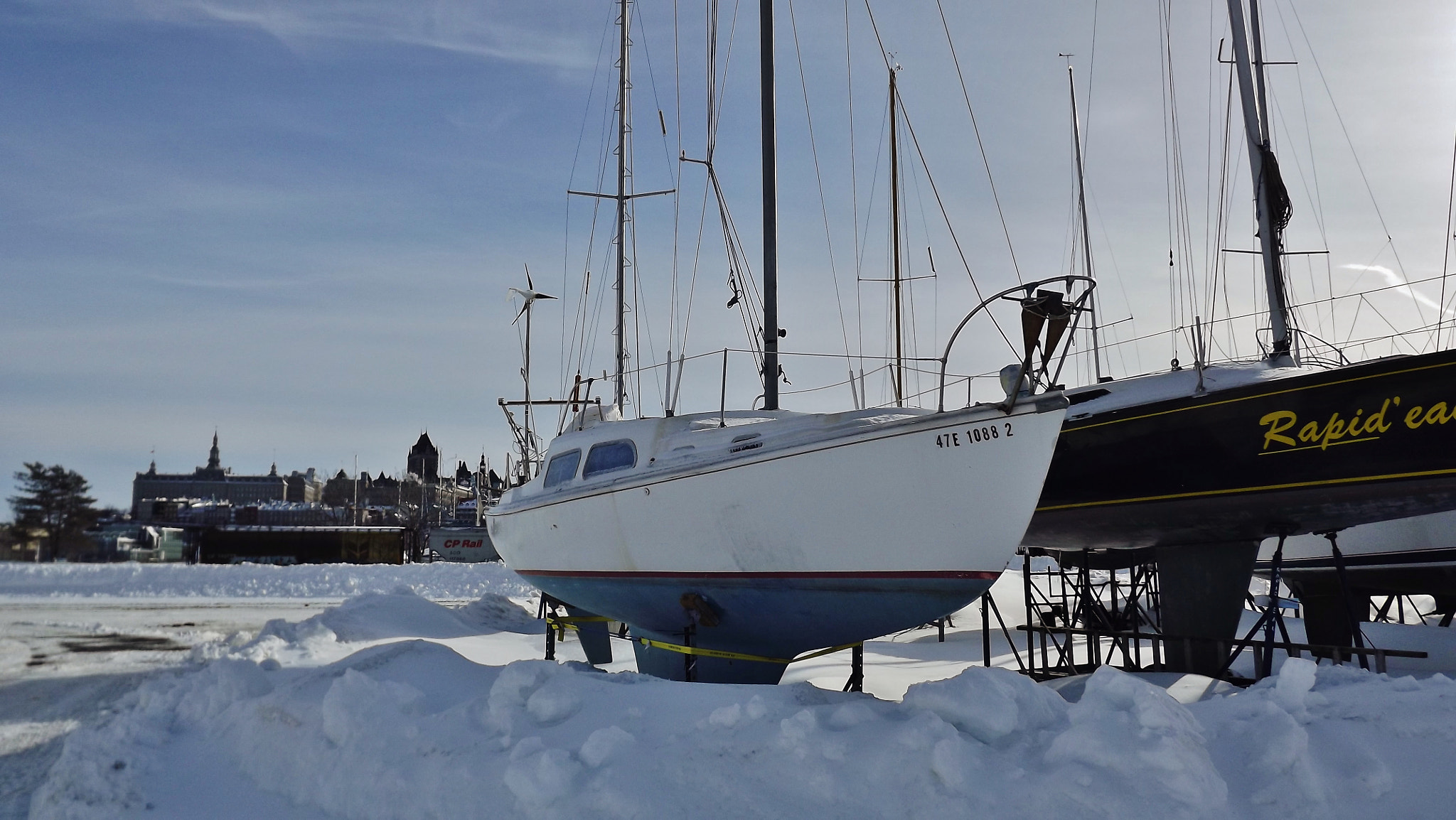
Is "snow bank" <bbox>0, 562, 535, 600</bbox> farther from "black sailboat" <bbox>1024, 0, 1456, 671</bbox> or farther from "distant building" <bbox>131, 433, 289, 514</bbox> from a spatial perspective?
Answer: "distant building" <bbox>131, 433, 289, 514</bbox>

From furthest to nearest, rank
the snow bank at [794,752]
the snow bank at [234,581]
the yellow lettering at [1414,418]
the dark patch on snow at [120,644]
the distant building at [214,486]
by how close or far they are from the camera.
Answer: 1. the distant building at [214,486]
2. the snow bank at [234,581]
3. the dark patch on snow at [120,644]
4. the yellow lettering at [1414,418]
5. the snow bank at [794,752]

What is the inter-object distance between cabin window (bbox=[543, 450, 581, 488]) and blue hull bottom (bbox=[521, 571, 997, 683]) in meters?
1.08

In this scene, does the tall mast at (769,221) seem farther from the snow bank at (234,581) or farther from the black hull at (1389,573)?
the snow bank at (234,581)

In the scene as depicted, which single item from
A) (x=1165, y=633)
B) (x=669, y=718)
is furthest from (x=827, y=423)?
(x=1165, y=633)

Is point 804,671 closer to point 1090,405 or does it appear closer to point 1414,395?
point 1090,405

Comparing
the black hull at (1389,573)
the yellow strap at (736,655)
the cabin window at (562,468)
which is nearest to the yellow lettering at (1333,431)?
the black hull at (1389,573)

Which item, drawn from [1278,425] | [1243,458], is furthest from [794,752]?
[1278,425]

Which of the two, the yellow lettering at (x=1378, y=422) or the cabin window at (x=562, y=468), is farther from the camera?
the cabin window at (x=562, y=468)

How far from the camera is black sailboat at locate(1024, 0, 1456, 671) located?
6.87 meters

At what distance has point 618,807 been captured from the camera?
4.29 m

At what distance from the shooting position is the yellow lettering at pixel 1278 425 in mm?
7391

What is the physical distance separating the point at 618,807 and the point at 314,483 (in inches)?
6084

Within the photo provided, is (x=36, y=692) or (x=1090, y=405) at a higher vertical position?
(x=1090, y=405)

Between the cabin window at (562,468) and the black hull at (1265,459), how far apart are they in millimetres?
5261
